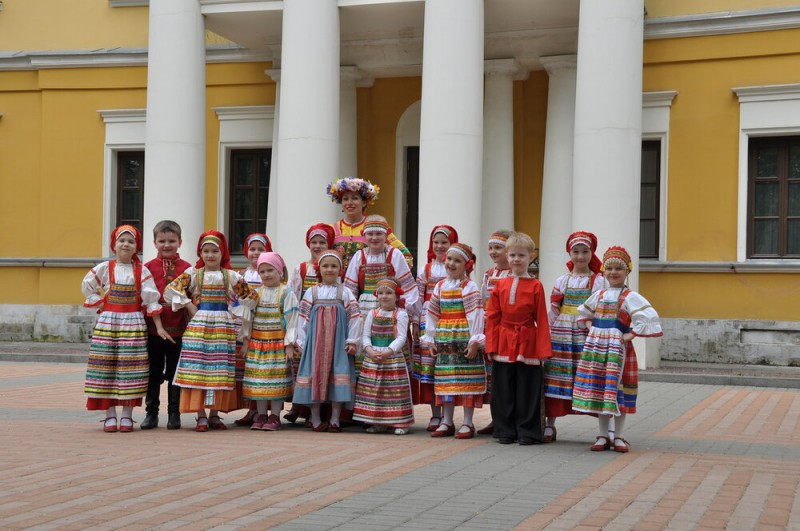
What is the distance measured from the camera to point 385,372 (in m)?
10.1

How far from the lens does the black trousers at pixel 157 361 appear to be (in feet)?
33.7

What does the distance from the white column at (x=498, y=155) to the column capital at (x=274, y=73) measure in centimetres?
401

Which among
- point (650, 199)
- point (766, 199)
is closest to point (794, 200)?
point (766, 199)

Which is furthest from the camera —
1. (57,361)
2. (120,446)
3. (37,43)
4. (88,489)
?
(37,43)

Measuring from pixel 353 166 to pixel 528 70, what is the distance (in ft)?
11.8

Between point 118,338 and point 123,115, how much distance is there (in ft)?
45.7

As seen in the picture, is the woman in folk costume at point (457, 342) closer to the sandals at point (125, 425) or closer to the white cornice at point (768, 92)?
the sandals at point (125, 425)

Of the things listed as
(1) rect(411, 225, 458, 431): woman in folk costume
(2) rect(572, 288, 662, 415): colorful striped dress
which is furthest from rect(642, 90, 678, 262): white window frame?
(2) rect(572, 288, 662, 415): colorful striped dress

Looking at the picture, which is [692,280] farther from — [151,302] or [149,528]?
[149,528]

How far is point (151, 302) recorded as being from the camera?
10055 mm

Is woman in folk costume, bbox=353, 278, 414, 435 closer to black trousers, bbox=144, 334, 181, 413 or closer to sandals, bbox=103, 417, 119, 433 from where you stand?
black trousers, bbox=144, 334, 181, 413

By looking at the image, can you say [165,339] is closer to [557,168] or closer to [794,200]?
[557,168]

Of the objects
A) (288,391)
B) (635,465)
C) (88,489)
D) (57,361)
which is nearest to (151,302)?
(288,391)

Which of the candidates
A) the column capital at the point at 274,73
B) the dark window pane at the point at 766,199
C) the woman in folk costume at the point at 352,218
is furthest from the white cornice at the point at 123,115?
the woman in folk costume at the point at 352,218
